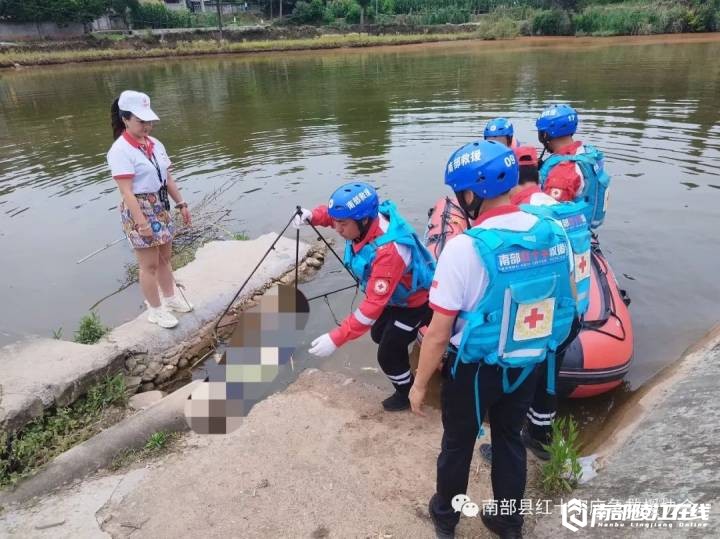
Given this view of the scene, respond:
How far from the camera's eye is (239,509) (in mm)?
2967

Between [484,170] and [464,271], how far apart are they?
0.44m

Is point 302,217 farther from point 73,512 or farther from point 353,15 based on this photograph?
point 353,15

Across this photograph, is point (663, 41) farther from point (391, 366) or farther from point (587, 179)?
point (391, 366)

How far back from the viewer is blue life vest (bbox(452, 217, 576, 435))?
207 centimetres

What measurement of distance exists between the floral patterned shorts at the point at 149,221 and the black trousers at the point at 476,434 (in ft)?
10.1

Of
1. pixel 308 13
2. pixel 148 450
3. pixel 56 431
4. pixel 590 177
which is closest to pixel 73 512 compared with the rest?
pixel 148 450

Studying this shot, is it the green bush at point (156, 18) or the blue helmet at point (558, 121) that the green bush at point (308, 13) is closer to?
the green bush at point (156, 18)

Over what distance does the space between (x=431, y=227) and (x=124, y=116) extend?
11.2 feet

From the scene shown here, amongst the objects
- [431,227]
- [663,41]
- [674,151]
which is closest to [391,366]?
[431,227]

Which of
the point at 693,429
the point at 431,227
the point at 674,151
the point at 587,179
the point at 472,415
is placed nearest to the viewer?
the point at 472,415

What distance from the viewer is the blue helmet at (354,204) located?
3.32 metres

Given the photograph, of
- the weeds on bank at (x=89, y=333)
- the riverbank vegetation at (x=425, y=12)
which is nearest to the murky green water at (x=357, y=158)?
the weeds on bank at (x=89, y=333)

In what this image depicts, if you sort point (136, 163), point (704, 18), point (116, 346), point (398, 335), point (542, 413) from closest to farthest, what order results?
point (542, 413) < point (398, 335) < point (136, 163) < point (116, 346) < point (704, 18)

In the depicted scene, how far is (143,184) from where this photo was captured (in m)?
4.25
